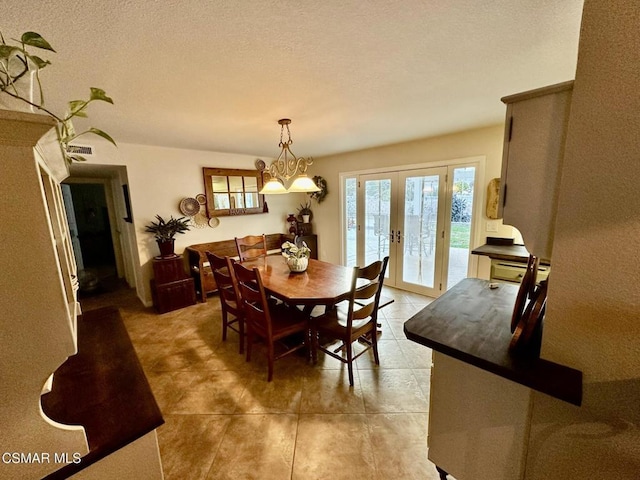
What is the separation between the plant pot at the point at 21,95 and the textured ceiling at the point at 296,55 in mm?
534

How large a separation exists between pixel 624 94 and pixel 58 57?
2407 millimetres

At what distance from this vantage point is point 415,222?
3750 mm

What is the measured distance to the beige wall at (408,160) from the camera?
3.00 metres

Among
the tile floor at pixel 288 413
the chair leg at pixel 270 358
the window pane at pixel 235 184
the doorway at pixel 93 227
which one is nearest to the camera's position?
the tile floor at pixel 288 413

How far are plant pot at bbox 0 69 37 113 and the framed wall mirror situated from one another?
3.40 meters

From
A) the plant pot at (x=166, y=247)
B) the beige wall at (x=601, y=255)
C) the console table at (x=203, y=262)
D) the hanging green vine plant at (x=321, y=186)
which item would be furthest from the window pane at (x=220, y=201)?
the beige wall at (x=601, y=255)

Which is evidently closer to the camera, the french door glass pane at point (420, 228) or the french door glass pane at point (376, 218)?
the french door glass pane at point (420, 228)

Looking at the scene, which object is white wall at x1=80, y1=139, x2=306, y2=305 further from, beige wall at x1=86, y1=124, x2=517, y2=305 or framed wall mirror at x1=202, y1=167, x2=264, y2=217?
framed wall mirror at x1=202, y1=167, x2=264, y2=217

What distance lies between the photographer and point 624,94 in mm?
652

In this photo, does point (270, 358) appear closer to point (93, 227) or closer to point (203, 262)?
point (203, 262)

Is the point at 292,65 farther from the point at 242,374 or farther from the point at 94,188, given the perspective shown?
the point at 94,188

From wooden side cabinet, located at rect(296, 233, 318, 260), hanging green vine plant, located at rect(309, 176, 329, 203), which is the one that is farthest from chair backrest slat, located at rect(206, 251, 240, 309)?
hanging green vine plant, located at rect(309, 176, 329, 203)

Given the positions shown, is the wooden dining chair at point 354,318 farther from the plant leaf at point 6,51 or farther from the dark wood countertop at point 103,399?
the plant leaf at point 6,51

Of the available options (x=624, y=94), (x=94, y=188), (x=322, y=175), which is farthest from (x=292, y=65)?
(x=94, y=188)
